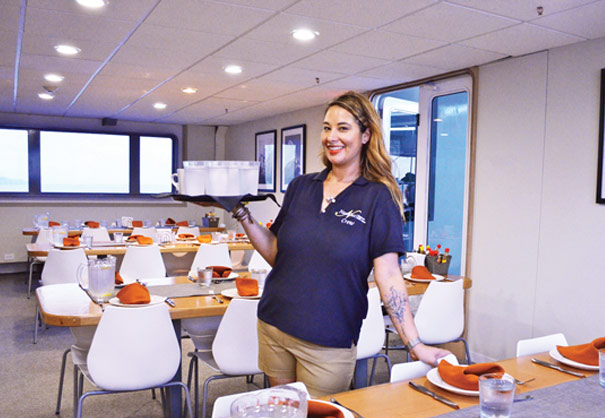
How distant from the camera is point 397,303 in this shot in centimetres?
163

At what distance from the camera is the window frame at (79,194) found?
319 inches

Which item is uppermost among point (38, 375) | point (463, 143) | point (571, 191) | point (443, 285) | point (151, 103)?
point (151, 103)

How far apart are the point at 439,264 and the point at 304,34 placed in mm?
1907

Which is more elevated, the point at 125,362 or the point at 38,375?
the point at 125,362

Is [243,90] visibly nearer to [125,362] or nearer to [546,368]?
[125,362]

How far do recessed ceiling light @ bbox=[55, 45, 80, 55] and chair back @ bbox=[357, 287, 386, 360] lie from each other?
294cm

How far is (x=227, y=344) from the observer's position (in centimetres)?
243

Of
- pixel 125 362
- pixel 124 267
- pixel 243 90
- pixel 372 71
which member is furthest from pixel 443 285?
pixel 243 90

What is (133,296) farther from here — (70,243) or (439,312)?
(70,243)

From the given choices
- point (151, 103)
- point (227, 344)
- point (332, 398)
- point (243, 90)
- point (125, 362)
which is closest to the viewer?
point (332, 398)

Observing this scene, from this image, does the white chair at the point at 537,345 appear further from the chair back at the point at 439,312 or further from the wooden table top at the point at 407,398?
the chair back at the point at 439,312

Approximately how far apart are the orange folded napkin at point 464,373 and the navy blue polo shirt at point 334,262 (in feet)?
1.04

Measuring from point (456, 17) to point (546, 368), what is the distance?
211 centimetres

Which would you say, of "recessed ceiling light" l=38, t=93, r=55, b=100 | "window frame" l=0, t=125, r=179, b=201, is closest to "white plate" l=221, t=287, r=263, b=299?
"recessed ceiling light" l=38, t=93, r=55, b=100
